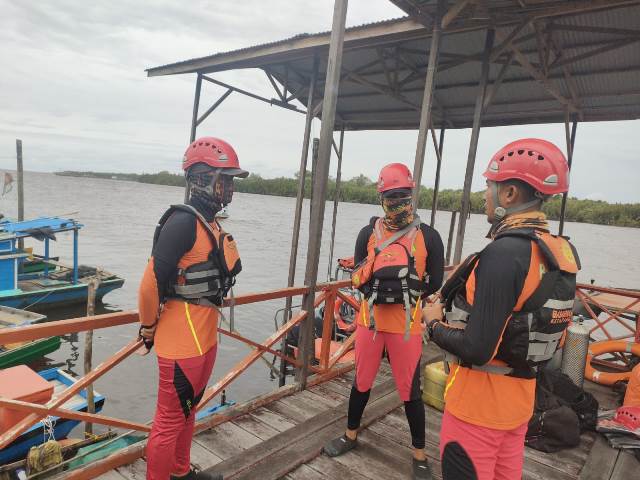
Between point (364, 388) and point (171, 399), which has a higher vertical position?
point (171, 399)

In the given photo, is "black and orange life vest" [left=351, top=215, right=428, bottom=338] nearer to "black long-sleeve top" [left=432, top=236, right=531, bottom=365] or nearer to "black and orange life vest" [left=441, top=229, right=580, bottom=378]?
"black and orange life vest" [left=441, top=229, right=580, bottom=378]

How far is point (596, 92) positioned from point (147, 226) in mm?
41046

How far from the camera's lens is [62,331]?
96.4 inches

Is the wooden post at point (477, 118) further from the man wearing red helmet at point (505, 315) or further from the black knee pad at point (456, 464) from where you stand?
the black knee pad at point (456, 464)

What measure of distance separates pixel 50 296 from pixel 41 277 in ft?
6.33

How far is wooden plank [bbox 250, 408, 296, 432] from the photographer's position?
12.0 ft

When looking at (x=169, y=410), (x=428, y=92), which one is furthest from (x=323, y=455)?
(x=428, y=92)

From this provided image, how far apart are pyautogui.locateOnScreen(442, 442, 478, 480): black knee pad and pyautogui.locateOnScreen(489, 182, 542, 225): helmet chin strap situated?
101 cm

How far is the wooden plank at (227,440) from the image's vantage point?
3.24 meters

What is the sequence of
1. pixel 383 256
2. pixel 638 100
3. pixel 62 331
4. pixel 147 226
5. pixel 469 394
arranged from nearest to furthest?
pixel 469 394 < pixel 62 331 < pixel 383 256 < pixel 638 100 < pixel 147 226

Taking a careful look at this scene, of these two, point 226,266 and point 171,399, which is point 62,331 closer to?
point 171,399

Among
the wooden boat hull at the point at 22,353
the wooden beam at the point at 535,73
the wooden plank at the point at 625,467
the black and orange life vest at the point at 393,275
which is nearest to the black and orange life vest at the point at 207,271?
the black and orange life vest at the point at 393,275

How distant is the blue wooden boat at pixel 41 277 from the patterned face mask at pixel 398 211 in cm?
1052

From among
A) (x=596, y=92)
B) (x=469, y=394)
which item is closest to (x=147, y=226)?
(x=596, y=92)
